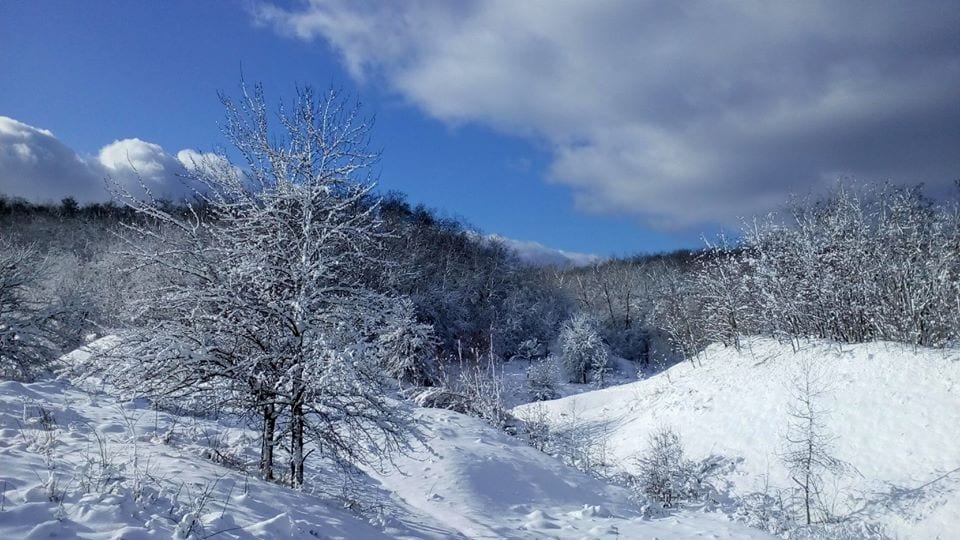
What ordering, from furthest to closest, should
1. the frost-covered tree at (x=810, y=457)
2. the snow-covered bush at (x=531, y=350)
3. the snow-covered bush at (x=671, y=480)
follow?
1. the snow-covered bush at (x=531, y=350)
2. the snow-covered bush at (x=671, y=480)
3. the frost-covered tree at (x=810, y=457)

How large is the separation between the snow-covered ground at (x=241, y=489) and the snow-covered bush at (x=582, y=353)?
2210 cm

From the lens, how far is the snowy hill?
11.3 m

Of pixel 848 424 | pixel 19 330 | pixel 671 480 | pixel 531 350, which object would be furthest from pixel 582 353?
pixel 19 330

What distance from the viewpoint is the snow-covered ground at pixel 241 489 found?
4.14 m

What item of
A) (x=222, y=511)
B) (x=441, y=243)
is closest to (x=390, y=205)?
(x=441, y=243)

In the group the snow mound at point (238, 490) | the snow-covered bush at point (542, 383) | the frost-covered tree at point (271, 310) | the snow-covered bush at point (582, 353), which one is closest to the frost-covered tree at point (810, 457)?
the snow mound at point (238, 490)

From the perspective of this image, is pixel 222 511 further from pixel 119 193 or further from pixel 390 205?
pixel 390 205

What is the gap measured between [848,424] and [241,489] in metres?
14.6

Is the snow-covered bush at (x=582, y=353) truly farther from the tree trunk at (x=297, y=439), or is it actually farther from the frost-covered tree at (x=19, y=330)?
the tree trunk at (x=297, y=439)

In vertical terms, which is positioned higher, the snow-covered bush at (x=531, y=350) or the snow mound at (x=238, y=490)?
the snow-covered bush at (x=531, y=350)

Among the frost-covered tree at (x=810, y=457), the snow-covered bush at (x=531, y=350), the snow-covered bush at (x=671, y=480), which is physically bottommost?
the snow-covered bush at (x=671, y=480)

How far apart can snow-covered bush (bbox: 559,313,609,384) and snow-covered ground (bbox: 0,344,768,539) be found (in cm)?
2210

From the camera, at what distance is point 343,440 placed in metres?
8.01

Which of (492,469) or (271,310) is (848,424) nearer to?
(492,469)
